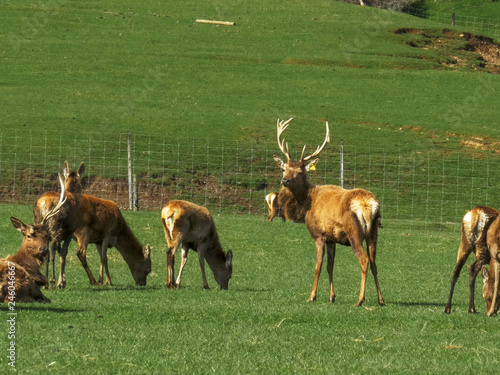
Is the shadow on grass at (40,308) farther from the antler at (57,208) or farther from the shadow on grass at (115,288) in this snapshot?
the shadow on grass at (115,288)

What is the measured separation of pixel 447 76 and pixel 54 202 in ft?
137

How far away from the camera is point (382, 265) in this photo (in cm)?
1941

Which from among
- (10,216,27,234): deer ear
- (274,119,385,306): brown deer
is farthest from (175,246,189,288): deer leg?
(10,216,27,234): deer ear

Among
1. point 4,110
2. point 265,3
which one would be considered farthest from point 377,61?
point 4,110

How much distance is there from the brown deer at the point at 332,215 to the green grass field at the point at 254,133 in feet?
2.45

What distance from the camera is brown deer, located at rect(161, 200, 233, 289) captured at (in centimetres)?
1520

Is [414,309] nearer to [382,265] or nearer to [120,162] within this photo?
[382,265]

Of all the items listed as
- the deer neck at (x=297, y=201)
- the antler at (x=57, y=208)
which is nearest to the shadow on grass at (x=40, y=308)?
the antler at (x=57, y=208)

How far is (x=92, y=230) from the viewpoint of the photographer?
50.8 ft

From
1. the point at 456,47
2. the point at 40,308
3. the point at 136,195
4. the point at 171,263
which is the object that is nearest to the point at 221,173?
the point at 136,195

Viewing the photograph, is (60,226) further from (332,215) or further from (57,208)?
(332,215)

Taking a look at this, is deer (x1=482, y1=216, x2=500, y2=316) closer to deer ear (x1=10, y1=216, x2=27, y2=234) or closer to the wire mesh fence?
deer ear (x1=10, y1=216, x2=27, y2=234)

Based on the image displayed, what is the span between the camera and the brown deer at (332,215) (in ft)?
42.2

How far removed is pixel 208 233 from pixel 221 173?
16.1 metres
